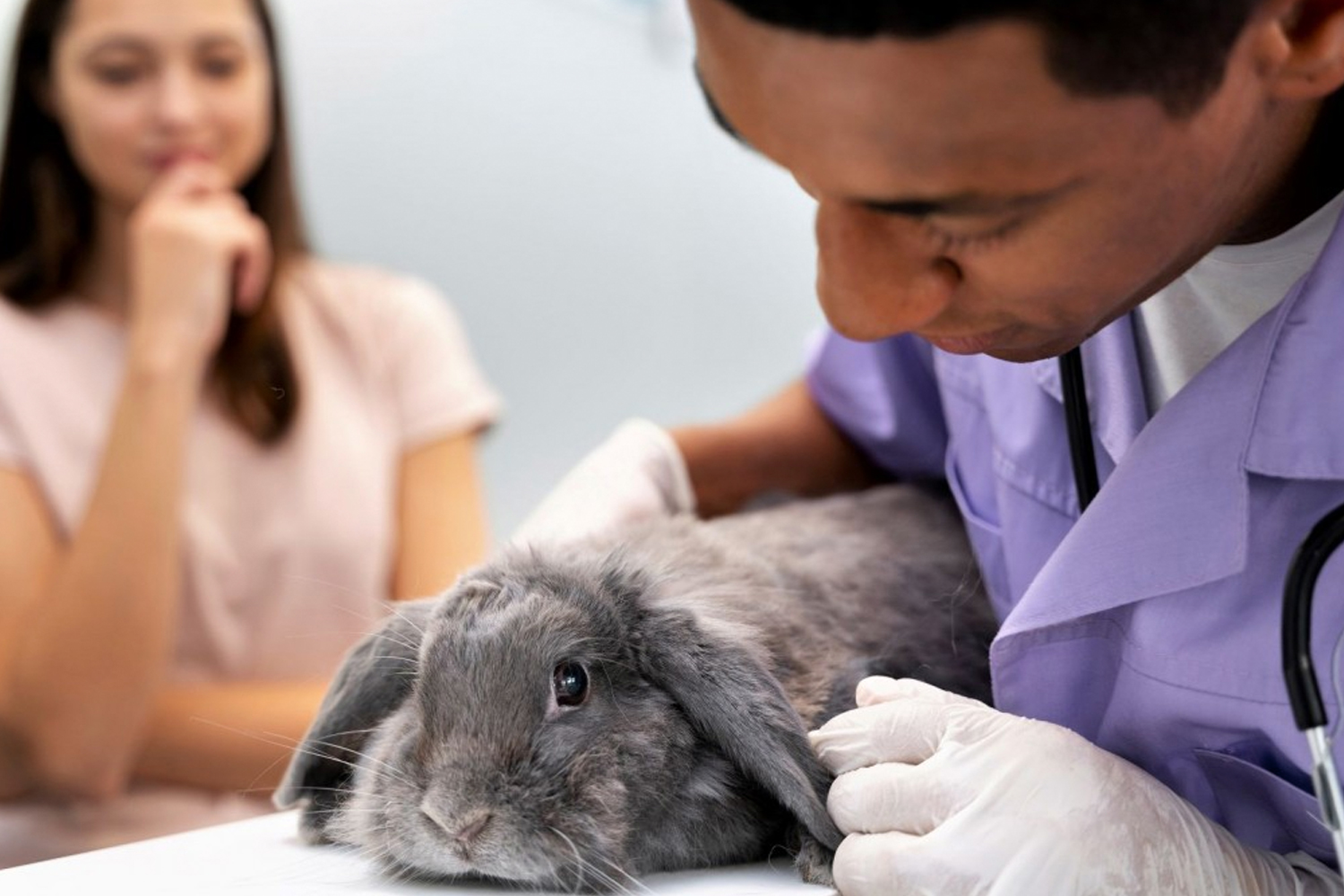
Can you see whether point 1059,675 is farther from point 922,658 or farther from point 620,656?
point 620,656

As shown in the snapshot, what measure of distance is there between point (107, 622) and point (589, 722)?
3.90ft

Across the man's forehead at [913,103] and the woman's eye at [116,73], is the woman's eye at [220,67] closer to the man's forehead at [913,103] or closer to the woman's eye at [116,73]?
the woman's eye at [116,73]

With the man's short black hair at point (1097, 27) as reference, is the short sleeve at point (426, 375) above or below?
below

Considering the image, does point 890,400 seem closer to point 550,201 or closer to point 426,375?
point 426,375

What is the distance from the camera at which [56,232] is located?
6.68 feet

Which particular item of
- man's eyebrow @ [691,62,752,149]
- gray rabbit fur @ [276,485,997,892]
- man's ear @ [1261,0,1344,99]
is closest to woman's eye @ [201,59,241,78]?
gray rabbit fur @ [276,485,997,892]

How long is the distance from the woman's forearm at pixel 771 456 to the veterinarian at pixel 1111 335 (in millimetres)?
490

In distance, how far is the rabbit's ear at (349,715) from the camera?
941 millimetres

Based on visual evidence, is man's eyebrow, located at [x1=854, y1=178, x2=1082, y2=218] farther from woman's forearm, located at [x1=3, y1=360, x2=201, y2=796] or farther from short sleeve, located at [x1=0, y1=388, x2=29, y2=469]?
short sleeve, located at [x1=0, y1=388, x2=29, y2=469]

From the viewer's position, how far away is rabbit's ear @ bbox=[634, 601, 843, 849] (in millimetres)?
827

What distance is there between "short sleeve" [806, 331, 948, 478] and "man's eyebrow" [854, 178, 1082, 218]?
2.18ft

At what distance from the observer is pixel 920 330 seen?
81 centimetres

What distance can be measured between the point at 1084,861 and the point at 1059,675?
0.18 metres

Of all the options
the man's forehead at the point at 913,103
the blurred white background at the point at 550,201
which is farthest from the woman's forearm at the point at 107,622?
the man's forehead at the point at 913,103
